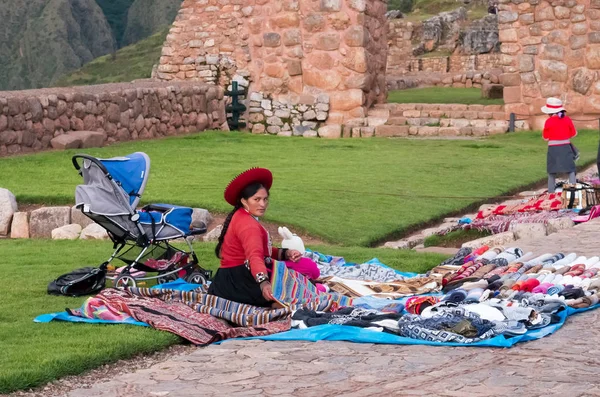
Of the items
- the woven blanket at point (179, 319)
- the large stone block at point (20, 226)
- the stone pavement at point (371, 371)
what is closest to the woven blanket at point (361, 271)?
the woven blanket at point (179, 319)

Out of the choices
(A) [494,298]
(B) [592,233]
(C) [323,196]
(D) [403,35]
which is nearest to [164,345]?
(A) [494,298]

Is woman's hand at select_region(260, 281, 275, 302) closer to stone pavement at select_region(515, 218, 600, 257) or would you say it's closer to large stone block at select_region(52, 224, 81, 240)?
stone pavement at select_region(515, 218, 600, 257)

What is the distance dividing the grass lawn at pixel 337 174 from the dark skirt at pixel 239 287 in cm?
372

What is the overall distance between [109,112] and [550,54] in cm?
819

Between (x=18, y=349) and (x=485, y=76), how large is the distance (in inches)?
999

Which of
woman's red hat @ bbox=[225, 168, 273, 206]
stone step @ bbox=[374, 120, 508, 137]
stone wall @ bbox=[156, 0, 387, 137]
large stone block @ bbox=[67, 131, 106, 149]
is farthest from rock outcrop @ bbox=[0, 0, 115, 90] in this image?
woman's red hat @ bbox=[225, 168, 273, 206]

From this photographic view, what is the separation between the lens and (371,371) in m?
6.57

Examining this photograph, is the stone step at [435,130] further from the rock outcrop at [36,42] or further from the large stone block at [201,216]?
the rock outcrop at [36,42]

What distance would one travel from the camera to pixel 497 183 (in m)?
15.9

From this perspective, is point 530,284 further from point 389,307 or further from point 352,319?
point 352,319

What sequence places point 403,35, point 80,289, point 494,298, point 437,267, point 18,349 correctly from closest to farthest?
point 18,349 < point 494,298 < point 80,289 < point 437,267 < point 403,35

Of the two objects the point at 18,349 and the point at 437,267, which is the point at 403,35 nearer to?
the point at 437,267

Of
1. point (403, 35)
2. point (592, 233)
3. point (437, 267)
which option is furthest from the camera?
point (403, 35)

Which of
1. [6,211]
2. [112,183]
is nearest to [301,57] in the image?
[6,211]
